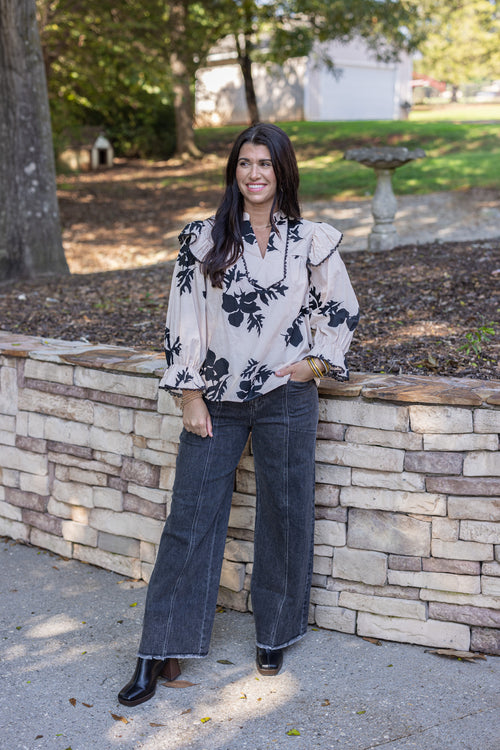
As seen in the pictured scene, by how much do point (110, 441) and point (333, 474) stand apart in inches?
44.9

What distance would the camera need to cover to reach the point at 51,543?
4109 millimetres

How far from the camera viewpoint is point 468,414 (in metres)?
3.02

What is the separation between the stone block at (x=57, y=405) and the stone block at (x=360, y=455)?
1218 millimetres

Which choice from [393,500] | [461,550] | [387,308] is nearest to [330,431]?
[393,500]

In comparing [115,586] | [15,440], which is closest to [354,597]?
[115,586]

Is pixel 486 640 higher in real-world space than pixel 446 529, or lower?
lower

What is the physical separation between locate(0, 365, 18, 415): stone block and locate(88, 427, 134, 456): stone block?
578 millimetres

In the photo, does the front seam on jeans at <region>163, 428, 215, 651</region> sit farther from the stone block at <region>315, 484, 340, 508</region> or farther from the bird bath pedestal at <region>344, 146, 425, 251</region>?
the bird bath pedestal at <region>344, 146, 425, 251</region>

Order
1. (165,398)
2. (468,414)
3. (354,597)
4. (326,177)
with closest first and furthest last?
1. (468,414)
2. (354,597)
3. (165,398)
4. (326,177)

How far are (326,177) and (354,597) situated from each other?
1282 cm

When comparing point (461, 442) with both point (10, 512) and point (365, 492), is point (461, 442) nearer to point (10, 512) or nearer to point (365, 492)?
point (365, 492)

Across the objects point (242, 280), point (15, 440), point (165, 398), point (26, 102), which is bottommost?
point (15, 440)

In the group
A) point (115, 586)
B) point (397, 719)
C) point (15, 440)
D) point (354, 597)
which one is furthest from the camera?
point (15, 440)

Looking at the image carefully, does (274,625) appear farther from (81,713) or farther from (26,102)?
(26,102)
